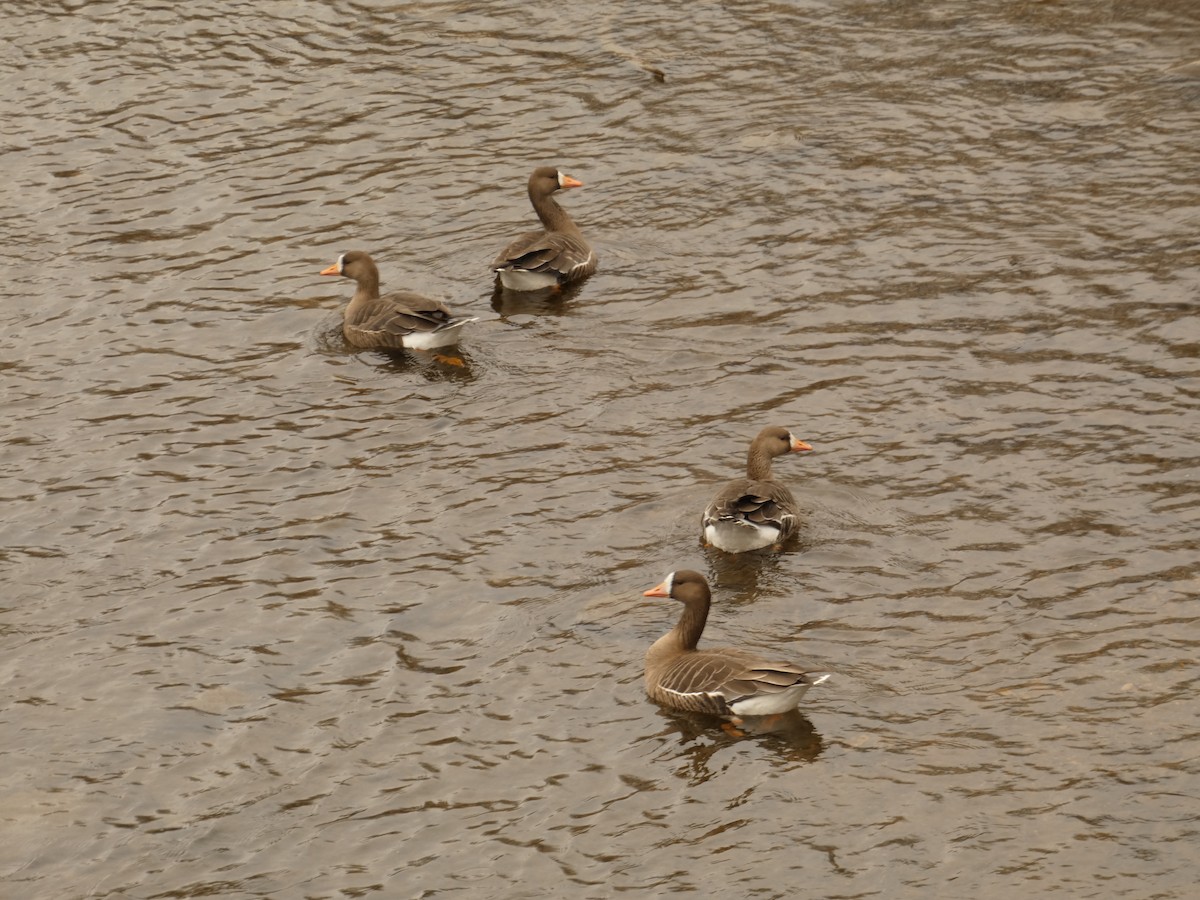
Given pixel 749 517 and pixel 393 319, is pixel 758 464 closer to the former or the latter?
pixel 749 517

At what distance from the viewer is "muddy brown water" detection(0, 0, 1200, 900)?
11883mm

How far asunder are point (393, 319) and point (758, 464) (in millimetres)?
4950

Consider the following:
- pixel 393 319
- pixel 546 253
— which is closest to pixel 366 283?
pixel 393 319

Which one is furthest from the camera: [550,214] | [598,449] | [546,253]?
[550,214]

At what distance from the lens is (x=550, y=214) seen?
20594 mm

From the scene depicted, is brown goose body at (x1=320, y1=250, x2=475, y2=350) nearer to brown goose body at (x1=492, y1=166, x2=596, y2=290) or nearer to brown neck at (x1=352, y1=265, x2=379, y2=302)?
brown neck at (x1=352, y1=265, x2=379, y2=302)

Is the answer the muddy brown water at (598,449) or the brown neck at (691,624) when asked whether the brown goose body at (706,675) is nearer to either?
the brown neck at (691,624)

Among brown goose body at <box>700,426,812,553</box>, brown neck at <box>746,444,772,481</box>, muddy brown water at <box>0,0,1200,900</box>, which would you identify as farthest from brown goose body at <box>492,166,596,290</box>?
brown goose body at <box>700,426,812,553</box>

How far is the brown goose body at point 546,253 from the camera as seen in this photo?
1962cm

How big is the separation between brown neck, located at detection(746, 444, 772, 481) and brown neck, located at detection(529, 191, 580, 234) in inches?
220

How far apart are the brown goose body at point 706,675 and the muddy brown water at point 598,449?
0.25 m

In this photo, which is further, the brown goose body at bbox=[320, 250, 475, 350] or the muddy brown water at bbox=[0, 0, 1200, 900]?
the brown goose body at bbox=[320, 250, 475, 350]

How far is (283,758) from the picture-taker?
12.7 m

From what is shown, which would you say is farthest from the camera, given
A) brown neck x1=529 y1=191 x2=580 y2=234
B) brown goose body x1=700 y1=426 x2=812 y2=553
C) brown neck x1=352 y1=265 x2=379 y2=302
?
brown neck x1=529 y1=191 x2=580 y2=234
